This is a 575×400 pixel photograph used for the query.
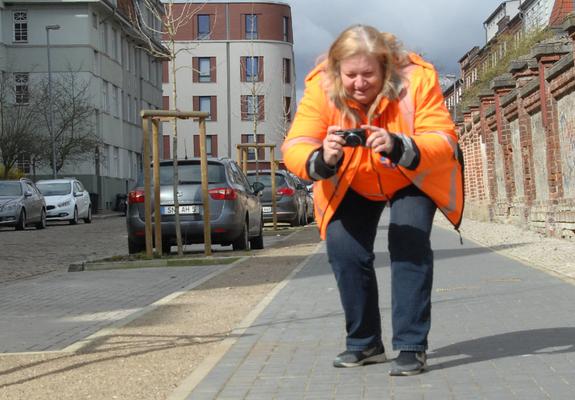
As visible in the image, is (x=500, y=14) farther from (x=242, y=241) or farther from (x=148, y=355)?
(x=148, y=355)

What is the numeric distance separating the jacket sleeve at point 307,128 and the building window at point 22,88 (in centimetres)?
4984

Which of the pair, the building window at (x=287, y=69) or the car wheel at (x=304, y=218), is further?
the building window at (x=287, y=69)

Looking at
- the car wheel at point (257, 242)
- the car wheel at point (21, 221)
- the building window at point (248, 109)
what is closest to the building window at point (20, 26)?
the car wheel at point (21, 221)

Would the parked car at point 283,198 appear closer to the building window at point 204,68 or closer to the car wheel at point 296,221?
the car wheel at point 296,221

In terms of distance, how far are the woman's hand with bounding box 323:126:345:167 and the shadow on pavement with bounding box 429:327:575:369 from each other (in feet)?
4.68

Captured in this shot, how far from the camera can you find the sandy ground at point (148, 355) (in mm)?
6012

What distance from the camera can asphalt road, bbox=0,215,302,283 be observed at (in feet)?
56.1

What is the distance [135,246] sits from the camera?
17766 millimetres

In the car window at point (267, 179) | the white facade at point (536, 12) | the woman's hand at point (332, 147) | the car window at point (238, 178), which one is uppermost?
the white facade at point (536, 12)

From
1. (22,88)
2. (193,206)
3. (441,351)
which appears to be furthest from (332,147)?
(22,88)

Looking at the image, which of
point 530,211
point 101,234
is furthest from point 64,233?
point 530,211

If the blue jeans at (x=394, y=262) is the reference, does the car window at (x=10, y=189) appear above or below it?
above

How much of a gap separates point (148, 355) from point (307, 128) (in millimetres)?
2230

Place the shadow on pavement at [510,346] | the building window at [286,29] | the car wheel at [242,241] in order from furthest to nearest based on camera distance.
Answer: the building window at [286,29]
the car wheel at [242,241]
the shadow on pavement at [510,346]
